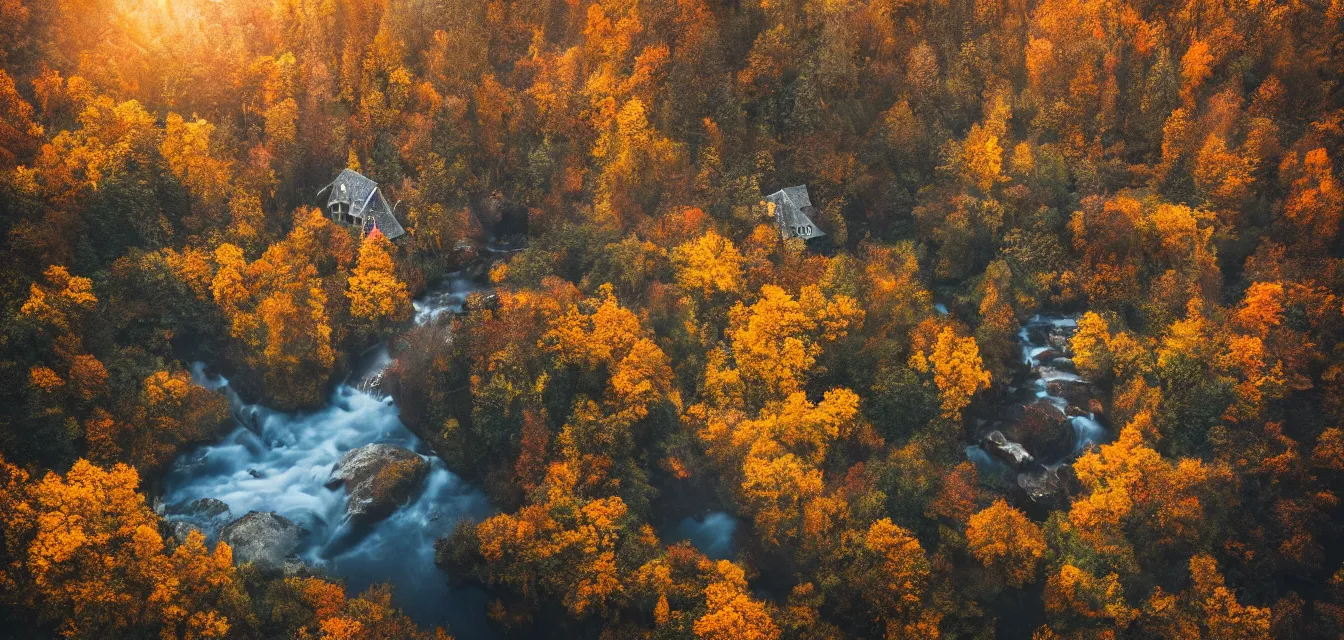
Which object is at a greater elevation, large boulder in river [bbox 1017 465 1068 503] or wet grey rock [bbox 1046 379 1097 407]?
wet grey rock [bbox 1046 379 1097 407]

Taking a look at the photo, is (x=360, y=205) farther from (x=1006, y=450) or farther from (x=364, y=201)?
(x=1006, y=450)

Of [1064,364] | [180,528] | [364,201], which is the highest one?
[364,201]

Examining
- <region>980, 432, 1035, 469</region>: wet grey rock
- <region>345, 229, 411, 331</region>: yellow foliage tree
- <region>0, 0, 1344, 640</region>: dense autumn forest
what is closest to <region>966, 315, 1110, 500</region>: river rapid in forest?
<region>980, 432, 1035, 469</region>: wet grey rock

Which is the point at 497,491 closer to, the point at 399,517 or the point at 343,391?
the point at 399,517

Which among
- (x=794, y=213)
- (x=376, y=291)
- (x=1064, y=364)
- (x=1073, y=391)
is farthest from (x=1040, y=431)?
(x=376, y=291)

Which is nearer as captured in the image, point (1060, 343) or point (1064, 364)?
point (1064, 364)

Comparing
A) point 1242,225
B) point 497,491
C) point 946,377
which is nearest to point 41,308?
point 497,491

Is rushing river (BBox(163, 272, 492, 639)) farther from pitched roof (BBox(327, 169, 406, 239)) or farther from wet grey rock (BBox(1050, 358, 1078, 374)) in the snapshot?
wet grey rock (BBox(1050, 358, 1078, 374))
